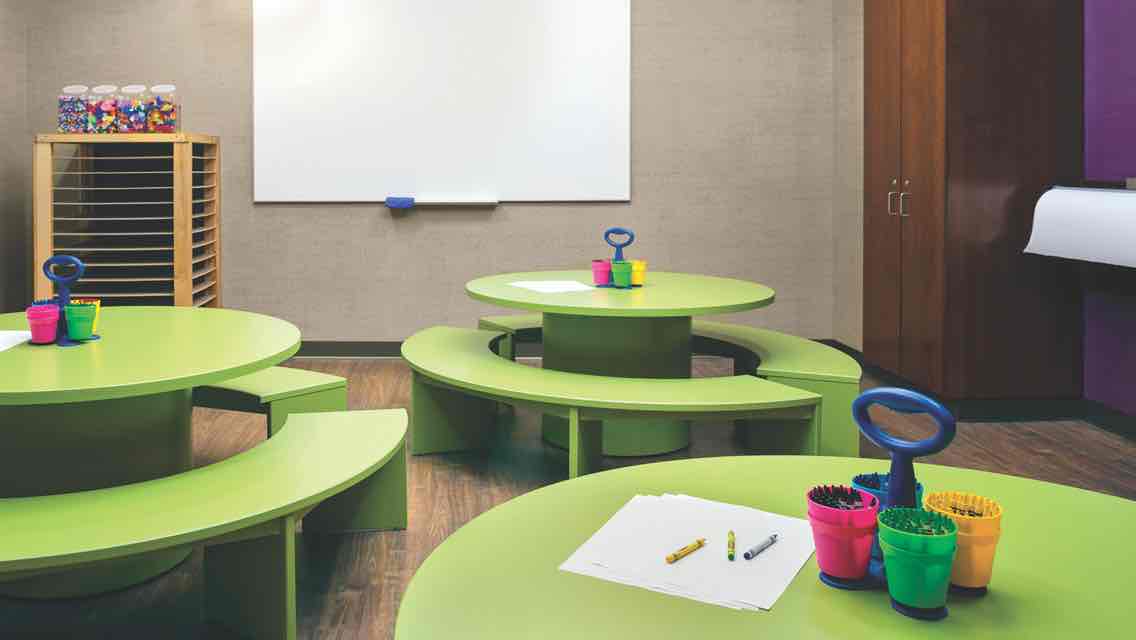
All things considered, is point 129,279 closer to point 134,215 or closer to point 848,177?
point 134,215

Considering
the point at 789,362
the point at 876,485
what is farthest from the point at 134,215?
the point at 876,485

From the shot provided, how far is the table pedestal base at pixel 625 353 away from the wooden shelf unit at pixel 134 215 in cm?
224

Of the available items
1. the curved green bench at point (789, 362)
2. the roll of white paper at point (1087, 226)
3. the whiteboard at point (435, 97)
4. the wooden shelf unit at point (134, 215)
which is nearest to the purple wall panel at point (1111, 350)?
the roll of white paper at point (1087, 226)

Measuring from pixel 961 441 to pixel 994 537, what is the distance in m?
3.15

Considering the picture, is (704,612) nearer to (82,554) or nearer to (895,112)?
(82,554)

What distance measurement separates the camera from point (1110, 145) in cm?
393

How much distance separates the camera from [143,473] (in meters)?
2.58

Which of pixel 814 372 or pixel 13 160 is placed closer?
pixel 814 372

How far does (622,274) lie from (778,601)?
2.87 m

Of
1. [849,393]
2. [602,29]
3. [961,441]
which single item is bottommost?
[961,441]

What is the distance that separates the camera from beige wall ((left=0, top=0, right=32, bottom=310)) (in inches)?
214

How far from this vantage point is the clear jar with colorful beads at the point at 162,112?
509 cm

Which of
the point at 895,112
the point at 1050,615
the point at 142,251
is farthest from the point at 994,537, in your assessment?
the point at 142,251

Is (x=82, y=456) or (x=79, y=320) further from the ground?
(x=79, y=320)
